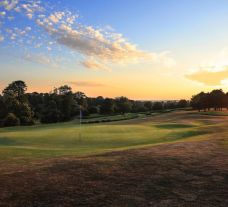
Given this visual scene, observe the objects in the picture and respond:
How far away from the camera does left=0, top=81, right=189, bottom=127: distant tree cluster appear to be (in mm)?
80062

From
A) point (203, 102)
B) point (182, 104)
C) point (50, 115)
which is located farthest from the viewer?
point (182, 104)

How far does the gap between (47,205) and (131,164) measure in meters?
5.01

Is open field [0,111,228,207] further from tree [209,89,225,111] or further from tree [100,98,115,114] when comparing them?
tree [100,98,115,114]

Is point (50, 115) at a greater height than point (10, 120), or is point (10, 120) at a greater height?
point (50, 115)

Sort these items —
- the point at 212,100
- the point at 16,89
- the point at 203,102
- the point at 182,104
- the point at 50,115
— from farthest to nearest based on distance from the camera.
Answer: the point at 182,104
the point at 16,89
the point at 212,100
the point at 203,102
the point at 50,115

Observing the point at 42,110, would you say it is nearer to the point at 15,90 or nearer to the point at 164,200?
the point at 15,90

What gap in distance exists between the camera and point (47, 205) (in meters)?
7.66

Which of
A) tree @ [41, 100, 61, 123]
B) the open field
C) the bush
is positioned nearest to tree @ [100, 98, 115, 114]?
tree @ [41, 100, 61, 123]

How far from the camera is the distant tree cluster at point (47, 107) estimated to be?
80062 millimetres

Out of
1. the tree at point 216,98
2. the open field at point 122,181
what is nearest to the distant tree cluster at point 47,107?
the tree at point 216,98

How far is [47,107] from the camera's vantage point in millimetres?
95750

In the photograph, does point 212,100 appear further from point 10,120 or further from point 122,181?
point 122,181

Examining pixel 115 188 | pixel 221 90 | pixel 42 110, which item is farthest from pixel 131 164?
pixel 221 90

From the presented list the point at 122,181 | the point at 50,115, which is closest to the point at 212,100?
the point at 50,115
